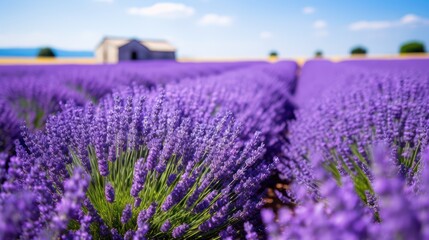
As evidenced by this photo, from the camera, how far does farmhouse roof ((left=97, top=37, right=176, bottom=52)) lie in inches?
1134

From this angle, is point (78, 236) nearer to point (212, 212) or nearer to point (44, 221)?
point (44, 221)

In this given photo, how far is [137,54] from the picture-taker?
29875mm

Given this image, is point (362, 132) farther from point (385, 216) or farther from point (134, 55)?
point (134, 55)

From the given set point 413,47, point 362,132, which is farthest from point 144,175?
point 413,47

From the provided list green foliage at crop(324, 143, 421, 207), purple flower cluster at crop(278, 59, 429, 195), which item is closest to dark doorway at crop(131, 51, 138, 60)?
purple flower cluster at crop(278, 59, 429, 195)

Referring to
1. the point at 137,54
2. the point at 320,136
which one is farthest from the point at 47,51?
the point at 320,136

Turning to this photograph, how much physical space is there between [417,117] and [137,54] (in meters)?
29.4

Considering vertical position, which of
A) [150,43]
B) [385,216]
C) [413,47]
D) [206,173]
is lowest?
[206,173]

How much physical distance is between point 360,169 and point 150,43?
110ft

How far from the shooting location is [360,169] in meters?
1.94

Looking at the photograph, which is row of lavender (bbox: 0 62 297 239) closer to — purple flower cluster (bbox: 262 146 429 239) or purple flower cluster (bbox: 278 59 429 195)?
purple flower cluster (bbox: 278 59 429 195)

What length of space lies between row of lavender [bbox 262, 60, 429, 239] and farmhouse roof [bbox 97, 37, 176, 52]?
27033mm

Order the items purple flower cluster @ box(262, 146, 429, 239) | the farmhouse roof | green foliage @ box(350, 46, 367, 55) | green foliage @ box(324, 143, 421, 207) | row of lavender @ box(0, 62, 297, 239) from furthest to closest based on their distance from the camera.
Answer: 1. green foliage @ box(350, 46, 367, 55)
2. the farmhouse roof
3. green foliage @ box(324, 143, 421, 207)
4. row of lavender @ box(0, 62, 297, 239)
5. purple flower cluster @ box(262, 146, 429, 239)

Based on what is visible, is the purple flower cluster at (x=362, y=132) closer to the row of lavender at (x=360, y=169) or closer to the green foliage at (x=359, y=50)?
the row of lavender at (x=360, y=169)
